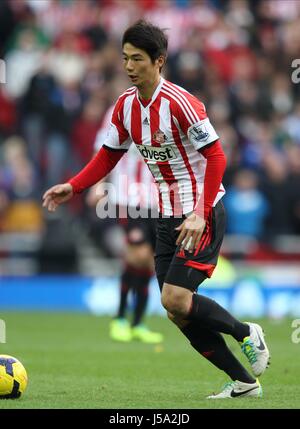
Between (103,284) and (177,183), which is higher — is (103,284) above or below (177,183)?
below

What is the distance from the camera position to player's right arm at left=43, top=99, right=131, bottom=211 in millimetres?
7195

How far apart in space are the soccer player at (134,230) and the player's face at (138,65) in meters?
3.73

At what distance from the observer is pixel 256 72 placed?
1717 centimetres

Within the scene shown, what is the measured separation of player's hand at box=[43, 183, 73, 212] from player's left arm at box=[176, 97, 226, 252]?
36.4 inches

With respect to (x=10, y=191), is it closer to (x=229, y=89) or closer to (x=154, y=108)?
(x=229, y=89)

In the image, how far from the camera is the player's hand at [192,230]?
6.55 m

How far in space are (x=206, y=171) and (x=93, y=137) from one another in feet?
28.9

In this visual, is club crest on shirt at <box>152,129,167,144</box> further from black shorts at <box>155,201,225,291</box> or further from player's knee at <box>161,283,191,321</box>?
player's knee at <box>161,283,191,321</box>

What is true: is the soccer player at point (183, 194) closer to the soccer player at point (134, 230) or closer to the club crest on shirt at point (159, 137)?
the club crest on shirt at point (159, 137)
